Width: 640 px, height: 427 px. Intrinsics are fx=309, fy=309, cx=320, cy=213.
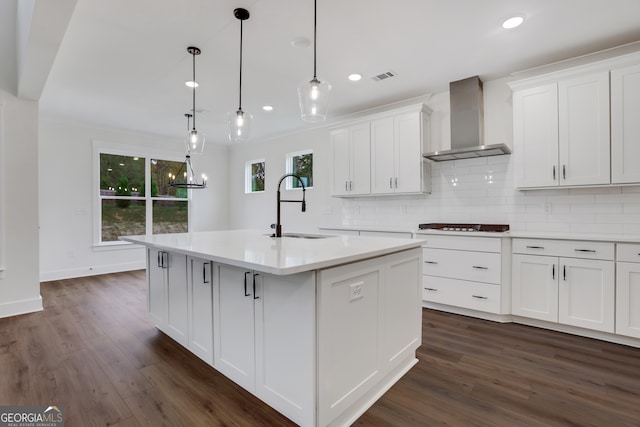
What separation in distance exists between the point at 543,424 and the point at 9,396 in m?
3.15

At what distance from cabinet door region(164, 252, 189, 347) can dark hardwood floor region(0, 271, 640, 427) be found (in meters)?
0.16

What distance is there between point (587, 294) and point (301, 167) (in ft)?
14.7

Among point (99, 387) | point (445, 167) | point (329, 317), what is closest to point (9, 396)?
point (99, 387)

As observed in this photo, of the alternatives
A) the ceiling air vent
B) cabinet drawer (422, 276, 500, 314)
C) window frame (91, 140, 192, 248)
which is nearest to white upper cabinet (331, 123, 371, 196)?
the ceiling air vent

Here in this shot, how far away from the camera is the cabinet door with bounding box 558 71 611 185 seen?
9.14ft

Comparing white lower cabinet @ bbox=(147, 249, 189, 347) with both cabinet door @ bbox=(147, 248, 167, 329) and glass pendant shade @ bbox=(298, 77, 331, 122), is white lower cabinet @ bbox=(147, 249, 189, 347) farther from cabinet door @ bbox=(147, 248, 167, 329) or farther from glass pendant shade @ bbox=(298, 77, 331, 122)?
glass pendant shade @ bbox=(298, 77, 331, 122)

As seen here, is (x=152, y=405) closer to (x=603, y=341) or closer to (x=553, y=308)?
(x=553, y=308)

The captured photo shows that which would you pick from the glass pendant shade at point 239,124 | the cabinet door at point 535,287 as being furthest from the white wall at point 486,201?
the glass pendant shade at point 239,124

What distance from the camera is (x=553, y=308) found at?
115 inches

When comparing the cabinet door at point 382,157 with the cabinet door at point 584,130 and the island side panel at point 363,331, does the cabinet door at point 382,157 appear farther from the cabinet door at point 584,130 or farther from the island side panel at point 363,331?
the island side panel at point 363,331

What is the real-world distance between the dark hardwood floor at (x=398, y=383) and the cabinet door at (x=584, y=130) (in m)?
1.53

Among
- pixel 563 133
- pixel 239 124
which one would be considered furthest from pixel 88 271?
pixel 563 133

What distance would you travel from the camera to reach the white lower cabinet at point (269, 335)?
1.51 metres
